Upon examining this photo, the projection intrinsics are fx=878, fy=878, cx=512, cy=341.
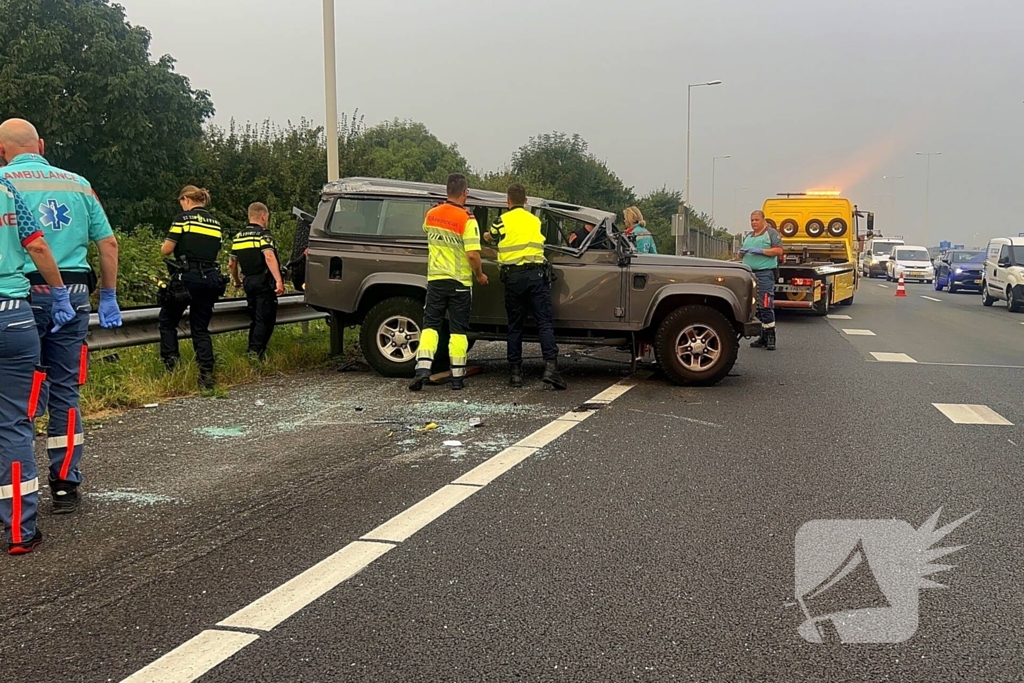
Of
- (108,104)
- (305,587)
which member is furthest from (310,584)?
(108,104)

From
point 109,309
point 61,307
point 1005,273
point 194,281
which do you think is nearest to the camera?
point 61,307

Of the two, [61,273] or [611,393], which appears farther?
[611,393]

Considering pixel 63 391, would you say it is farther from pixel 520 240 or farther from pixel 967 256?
pixel 967 256

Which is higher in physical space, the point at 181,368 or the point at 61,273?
the point at 61,273

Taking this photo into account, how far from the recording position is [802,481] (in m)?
5.37

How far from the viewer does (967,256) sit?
34562 millimetres

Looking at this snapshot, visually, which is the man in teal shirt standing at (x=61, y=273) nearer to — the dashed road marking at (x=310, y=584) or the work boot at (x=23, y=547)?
the work boot at (x=23, y=547)

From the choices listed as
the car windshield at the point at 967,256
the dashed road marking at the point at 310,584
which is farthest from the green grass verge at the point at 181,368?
the car windshield at the point at 967,256

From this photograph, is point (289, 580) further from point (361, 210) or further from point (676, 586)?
point (361, 210)

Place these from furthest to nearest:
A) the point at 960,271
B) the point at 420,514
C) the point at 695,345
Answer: the point at 960,271, the point at 695,345, the point at 420,514

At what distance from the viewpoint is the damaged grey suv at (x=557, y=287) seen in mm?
8820

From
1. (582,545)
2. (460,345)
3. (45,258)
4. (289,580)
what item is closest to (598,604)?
(582,545)

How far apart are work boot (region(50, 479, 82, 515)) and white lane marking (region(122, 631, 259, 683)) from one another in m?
1.89

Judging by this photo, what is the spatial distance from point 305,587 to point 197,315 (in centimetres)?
531
